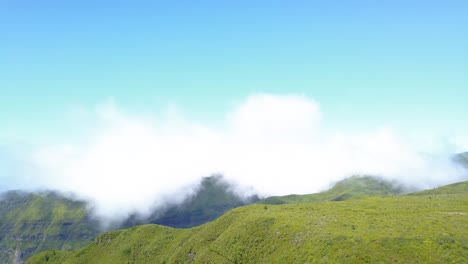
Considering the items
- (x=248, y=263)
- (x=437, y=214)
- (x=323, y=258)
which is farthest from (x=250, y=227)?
(x=437, y=214)

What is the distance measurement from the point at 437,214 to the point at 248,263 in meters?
92.4

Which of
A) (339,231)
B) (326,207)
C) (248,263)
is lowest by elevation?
(248,263)

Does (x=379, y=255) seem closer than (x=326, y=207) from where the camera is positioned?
Yes

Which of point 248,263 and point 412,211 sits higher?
point 412,211

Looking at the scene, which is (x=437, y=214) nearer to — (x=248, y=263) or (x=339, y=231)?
(x=339, y=231)

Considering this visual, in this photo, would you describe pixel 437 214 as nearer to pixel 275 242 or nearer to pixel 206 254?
pixel 275 242

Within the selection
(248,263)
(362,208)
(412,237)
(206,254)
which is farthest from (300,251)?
(206,254)

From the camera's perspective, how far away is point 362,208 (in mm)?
182875

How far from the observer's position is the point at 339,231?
143 metres

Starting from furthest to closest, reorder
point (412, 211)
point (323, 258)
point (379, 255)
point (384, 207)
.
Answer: point (384, 207), point (412, 211), point (323, 258), point (379, 255)

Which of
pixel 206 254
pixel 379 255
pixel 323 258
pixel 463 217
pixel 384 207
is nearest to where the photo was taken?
pixel 379 255

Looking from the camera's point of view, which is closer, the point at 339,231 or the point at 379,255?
the point at 379,255

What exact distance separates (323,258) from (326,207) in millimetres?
68799

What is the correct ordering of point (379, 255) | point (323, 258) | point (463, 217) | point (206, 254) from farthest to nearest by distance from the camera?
point (206, 254) < point (463, 217) < point (323, 258) < point (379, 255)
